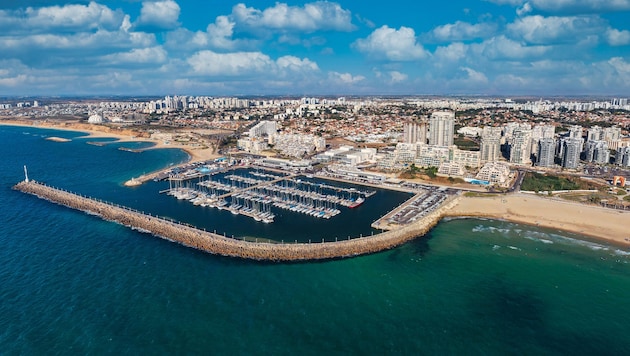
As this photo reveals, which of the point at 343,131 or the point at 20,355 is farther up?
the point at 343,131

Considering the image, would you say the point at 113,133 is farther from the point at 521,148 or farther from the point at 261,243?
the point at 521,148

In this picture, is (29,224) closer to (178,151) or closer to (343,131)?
(178,151)

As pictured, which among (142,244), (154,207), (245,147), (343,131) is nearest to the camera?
(142,244)

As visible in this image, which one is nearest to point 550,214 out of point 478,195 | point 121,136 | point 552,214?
point 552,214

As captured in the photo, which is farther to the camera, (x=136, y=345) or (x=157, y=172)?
(x=157, y=172)

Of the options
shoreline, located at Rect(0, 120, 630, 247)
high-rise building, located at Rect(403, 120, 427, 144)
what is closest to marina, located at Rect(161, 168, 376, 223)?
shoreline, located at Rect(0, 120, 630, 247)

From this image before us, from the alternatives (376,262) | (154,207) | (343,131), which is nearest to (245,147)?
(343,131)
